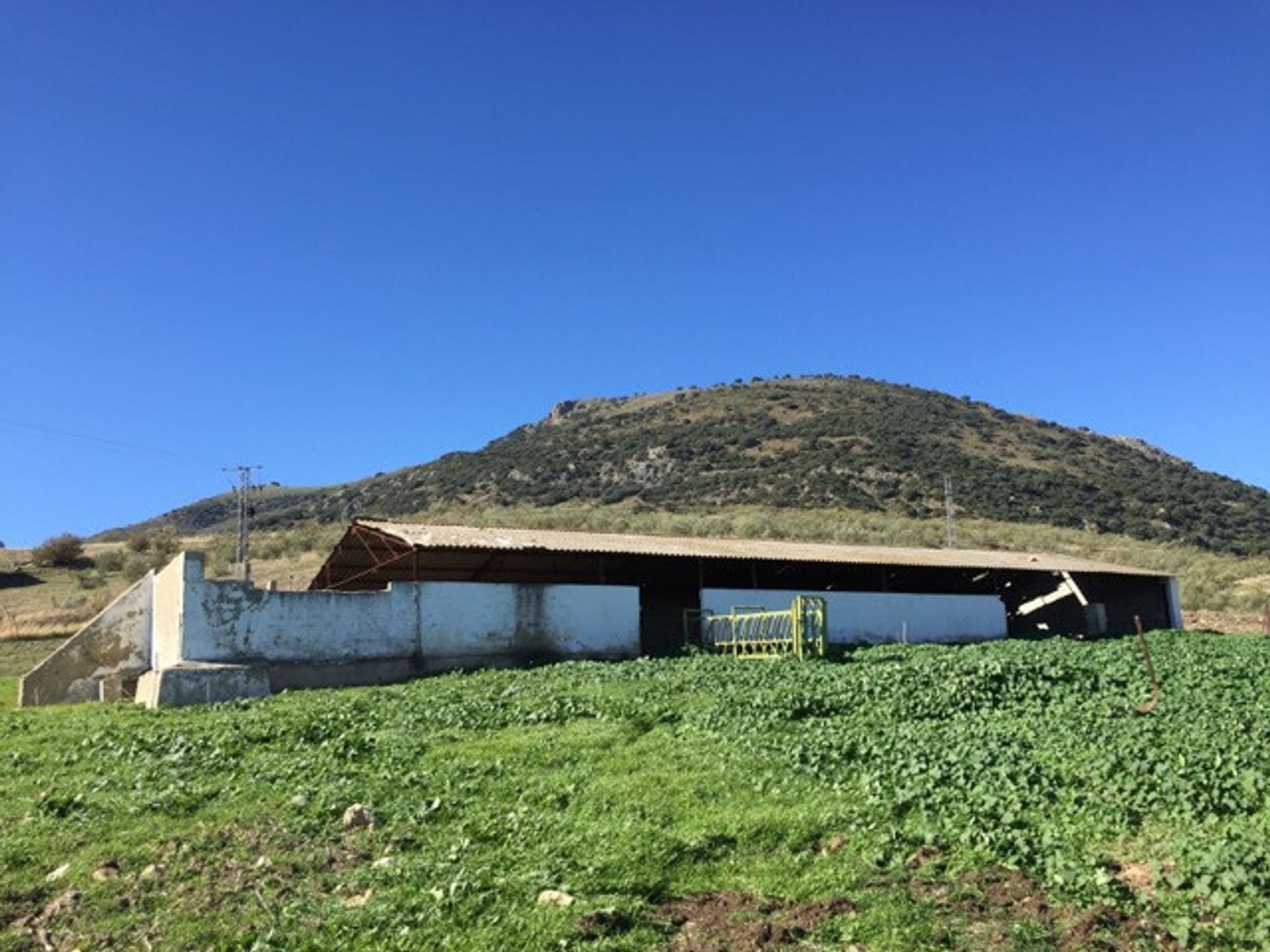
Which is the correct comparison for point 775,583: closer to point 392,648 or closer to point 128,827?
point 392,648

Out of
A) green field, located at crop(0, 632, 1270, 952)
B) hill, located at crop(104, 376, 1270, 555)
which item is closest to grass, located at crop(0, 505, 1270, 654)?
hill, located at crop(104, 376, 1270, 555)

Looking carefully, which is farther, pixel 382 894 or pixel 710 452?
pixel 710 452

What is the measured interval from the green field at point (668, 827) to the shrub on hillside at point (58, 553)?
47455mm

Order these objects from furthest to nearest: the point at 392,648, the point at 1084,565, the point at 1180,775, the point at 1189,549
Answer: the point at 1189,549 → the point at 1084,565 → the point at 392,648 → the point at 1180,775

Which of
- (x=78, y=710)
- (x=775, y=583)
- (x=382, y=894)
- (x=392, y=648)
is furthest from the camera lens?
(x=775, y=583)

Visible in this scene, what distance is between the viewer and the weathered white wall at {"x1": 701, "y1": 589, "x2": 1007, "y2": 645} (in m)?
28.2

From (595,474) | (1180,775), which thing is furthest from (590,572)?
(595,474)

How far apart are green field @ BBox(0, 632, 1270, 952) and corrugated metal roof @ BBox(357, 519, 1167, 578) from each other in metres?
10.6

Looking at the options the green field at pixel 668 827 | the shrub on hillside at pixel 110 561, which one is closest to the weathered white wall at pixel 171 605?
the green field at pixel 668 827

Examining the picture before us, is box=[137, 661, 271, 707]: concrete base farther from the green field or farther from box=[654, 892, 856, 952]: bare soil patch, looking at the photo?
box=[654, 892, 856, 952]: bare soil patch

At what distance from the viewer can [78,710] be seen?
18281mm

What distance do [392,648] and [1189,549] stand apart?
58.2 meters

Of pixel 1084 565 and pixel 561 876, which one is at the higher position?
pixel 1084 565

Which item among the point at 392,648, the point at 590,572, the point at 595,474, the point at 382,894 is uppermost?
the point at 595,474
